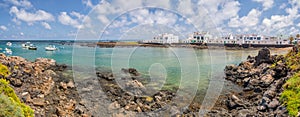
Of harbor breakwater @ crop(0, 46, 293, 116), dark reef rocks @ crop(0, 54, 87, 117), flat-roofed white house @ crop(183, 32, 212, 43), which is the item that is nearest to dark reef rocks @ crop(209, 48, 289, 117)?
harbor breakwater @ crop(0, 46, 293, 116)

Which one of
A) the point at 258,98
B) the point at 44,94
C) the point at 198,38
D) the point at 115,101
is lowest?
the point at 258,98

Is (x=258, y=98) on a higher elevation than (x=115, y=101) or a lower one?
lower

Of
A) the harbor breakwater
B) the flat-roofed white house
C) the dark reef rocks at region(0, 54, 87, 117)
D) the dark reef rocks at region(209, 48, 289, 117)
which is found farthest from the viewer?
the flat-roofed white house

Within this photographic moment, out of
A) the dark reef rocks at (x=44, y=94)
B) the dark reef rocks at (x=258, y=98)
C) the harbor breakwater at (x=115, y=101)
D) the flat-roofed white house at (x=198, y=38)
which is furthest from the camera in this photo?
the flat-roofed white house at (x=198, y=38)

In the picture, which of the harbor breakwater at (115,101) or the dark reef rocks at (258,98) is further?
the harbor breakwater at (115,101)

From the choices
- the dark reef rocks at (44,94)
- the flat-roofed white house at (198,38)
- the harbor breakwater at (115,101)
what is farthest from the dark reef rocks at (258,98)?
the flat-roofed white house at (198,38)

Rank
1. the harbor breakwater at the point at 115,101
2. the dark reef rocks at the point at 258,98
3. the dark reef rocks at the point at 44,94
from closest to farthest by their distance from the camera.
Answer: the dark reef rocks at the point at 44,94 → the dark reef rocks at the point at 258,98 → the harbor breakwater at the point at 115,101

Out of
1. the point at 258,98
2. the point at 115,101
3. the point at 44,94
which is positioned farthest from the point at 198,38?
the point at 44,94

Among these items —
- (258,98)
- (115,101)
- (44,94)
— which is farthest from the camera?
(258,98)

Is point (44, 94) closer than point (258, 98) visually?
Yes

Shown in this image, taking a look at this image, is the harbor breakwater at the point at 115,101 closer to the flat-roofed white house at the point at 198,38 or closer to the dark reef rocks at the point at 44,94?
the dark reef rocks at the point at 44,94

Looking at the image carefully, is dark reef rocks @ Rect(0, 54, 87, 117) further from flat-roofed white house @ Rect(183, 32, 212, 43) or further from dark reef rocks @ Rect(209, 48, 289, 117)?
flat-roofed white house @ Rect(183, 32, 212, 43)

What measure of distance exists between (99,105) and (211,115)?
5716 mm

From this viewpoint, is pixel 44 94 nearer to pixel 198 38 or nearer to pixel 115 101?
pixel 115 101
